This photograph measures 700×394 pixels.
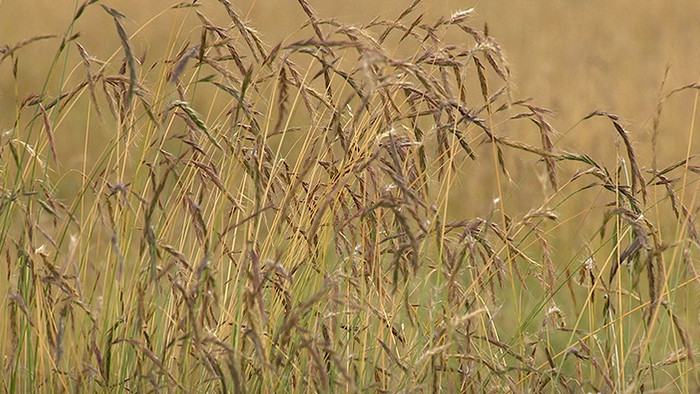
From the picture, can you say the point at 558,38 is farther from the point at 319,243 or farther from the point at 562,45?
the point at 319,243

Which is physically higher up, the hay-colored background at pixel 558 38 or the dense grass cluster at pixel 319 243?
the hay-colored background at pixel 558 38

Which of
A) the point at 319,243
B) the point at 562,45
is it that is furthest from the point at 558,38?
the point at 319,243

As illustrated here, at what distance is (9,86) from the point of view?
9.33m

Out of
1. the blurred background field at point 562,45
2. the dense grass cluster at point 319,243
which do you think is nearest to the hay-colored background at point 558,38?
the blurred background field at point 562,45

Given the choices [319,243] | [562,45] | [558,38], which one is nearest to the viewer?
[319,243]

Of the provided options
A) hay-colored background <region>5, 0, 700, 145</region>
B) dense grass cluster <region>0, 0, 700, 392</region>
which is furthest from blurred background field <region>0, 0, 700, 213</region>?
dense grass cluster <region>0, 0, 700, 392</region>

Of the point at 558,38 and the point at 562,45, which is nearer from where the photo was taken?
the point at 562,45

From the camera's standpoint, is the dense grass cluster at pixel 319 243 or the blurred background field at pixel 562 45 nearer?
the dense grass cluster at pixel 319 243

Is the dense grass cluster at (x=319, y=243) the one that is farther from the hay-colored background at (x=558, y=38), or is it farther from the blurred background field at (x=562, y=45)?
the hay-colored background at (x=558, y=38)

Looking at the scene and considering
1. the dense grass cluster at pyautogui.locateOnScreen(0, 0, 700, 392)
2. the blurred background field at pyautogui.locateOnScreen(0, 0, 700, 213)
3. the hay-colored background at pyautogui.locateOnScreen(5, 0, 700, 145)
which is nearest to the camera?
the dense grass cluster at pyautogui.locateOnScreen(0, 0, 700, 392)

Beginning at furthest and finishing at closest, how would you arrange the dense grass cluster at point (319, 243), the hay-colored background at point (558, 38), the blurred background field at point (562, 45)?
the hay-colored background at point (558, 38) < the blurred background field at point (562, 45) < the dense grass cluster at point (319, 243)

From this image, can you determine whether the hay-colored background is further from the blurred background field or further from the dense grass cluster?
the dense grass cluster

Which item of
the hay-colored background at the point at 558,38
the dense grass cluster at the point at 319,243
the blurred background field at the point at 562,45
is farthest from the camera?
the hay-colored background at the point at 558,38

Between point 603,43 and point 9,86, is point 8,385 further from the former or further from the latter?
point 603,43
